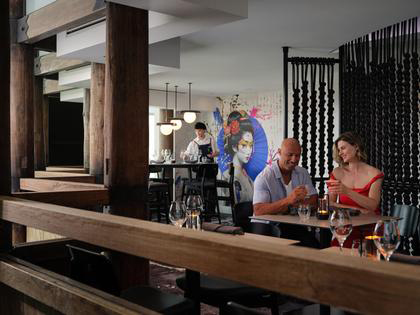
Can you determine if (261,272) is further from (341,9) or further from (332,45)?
(332,45)

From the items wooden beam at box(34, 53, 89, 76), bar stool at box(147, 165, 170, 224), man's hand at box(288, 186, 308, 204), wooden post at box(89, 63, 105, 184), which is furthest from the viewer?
bar stool at box(147, 165, 170, 224)

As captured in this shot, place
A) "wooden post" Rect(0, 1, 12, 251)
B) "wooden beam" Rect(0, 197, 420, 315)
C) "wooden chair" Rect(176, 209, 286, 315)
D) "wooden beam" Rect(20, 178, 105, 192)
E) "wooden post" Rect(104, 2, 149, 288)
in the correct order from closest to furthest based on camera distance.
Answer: "wooden beam" Rect(0, 197, 420, 315)
"wooden chair" Rect(176, 209, 286, 315)
"wooden post" Rect(0, 1, 12, 251)
"wooden post" Rect(104, 2, 149, 288)
"wooden beam" Rect(20, 178, 105, 192)

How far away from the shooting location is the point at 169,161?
31.8 ft

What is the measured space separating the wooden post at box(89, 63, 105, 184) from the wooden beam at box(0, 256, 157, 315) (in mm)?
3404

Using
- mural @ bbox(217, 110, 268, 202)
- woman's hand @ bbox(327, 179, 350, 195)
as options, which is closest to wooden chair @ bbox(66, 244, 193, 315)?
woman's hand @ bbox(327, 179, 350, 195)

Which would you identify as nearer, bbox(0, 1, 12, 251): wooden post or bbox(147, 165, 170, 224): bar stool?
bbox(0, 1, 12, 251): wooden post

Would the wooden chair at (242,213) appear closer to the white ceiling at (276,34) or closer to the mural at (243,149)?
the white ceiling at (276,34)

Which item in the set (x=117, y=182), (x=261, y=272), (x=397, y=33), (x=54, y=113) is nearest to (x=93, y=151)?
(x=117, y=182)

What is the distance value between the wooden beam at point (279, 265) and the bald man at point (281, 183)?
2.08 m

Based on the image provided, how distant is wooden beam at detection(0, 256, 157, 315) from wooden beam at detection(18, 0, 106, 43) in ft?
7.45

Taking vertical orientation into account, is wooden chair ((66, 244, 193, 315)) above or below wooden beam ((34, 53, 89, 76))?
below

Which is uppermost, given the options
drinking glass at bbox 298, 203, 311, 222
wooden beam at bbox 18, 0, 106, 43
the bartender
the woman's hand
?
wooden beam at bbox 18, 0, 106, 43

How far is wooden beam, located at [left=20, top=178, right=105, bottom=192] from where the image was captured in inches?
150

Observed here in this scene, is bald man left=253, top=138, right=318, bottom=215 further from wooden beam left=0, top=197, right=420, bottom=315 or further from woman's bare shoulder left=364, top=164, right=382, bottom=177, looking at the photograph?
wooden beam left=0, top=197, right=420, bottom=315
